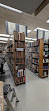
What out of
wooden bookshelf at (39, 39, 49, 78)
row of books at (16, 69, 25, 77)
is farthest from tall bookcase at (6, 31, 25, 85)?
wooden bookshelf at (39, 39, 49, 78)

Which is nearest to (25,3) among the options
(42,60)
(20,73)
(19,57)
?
(19,57)

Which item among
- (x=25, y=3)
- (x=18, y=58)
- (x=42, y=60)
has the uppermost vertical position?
(x=25, y=3)

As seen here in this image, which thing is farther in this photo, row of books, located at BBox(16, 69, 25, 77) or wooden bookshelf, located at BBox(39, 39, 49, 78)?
wooden bookshelf, located at BBox(39, 39, 49, 78)

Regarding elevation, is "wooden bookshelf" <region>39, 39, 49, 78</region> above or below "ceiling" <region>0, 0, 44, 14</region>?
below

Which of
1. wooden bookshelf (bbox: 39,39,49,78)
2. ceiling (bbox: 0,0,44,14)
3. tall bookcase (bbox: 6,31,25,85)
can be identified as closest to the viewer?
ceiling (bbox: 0,0,44,14)

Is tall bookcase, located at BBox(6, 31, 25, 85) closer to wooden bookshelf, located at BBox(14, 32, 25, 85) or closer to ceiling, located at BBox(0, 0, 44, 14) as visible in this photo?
wooden bookshelf, located at BBox(14, 32, 25, 85)

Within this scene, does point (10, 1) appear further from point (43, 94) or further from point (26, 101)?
point (43, 94)

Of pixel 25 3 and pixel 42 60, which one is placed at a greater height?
pixel 25 3

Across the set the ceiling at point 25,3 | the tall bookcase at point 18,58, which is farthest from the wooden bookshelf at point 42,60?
the ceiling at point 25,3

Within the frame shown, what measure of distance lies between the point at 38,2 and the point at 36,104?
2.33m

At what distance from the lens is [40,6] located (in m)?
0.47

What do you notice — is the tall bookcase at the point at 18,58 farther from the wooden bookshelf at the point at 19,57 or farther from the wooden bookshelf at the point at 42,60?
the wooden bookshelf at the point at 42,60

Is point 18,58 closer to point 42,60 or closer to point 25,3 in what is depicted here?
point 42,60

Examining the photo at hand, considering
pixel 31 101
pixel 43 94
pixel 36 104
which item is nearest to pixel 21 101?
pixel 31 101
